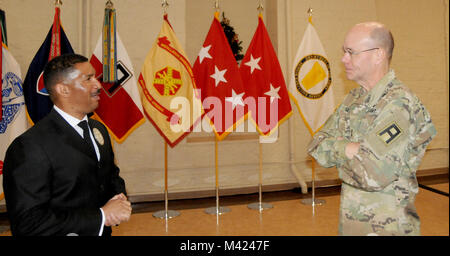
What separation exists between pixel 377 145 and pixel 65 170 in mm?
1267

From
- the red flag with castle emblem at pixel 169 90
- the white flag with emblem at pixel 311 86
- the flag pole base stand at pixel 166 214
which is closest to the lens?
the red flag with castle emblem at pixel 169 90

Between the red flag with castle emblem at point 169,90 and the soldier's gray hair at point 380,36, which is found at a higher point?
the soldier's gray hair at point 380,36

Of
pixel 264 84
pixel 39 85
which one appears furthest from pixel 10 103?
pixel 264 84

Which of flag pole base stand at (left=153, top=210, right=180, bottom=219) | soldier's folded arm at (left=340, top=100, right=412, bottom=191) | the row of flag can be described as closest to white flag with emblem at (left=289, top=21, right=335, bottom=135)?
the row of flag

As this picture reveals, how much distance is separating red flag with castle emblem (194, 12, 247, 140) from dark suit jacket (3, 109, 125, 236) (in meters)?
2.64

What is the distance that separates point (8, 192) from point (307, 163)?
4.88 metres

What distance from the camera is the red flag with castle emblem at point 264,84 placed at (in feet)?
14.4

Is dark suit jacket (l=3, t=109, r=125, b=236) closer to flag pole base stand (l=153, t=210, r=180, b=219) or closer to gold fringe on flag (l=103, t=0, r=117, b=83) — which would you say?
gold fringe on flag (l=103, t=0, r=117, b=83)

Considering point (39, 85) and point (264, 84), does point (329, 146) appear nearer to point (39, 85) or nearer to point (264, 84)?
point (264, 84)

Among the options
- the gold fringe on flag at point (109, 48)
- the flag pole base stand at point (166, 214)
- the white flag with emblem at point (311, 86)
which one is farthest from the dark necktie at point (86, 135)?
the white flag with emblem at point (311, 86)

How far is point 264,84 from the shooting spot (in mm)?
4426

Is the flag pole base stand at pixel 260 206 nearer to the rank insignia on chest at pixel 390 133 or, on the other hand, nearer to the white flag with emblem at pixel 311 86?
the white flag with emblem at pixel 311 86

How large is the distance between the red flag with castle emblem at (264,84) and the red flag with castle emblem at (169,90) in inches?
29.7

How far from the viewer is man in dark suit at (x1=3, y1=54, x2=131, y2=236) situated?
1.32 m
